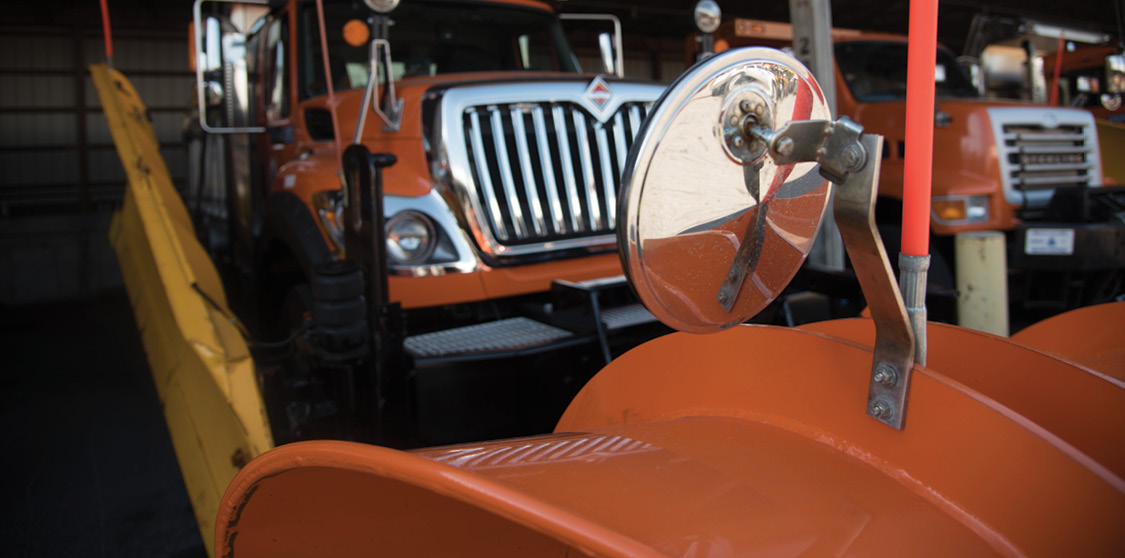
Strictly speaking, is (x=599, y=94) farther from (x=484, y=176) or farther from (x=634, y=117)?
(x=484, y=176)

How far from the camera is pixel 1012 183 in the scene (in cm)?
502

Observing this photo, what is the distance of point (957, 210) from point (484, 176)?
11.4 feet

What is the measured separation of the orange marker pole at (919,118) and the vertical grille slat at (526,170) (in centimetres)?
238

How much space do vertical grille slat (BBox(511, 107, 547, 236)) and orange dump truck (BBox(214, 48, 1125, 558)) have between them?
2.23 meters

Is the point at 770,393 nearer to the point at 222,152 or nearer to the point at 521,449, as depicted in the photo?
the point at 521,449

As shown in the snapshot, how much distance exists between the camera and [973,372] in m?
1.03

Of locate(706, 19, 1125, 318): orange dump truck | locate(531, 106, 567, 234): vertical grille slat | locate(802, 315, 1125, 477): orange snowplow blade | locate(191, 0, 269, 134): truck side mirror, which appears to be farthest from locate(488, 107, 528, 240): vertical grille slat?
locate(706, 19, 1125, 318): orange dump truck

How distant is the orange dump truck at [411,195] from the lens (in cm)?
259

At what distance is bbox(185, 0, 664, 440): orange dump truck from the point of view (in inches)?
102

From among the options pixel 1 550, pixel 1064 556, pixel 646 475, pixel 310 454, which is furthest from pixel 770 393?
pixel 1 550

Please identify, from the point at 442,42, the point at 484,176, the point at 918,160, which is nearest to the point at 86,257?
the point at 442,42

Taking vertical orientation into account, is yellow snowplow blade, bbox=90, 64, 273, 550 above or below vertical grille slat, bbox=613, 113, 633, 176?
below

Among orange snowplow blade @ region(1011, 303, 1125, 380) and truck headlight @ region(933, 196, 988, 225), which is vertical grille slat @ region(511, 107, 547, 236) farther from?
truck headlight @ region(933, 196, 988, 225)

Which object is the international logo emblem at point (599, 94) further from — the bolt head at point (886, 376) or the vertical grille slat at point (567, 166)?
the bolt head at point (886, 376)
